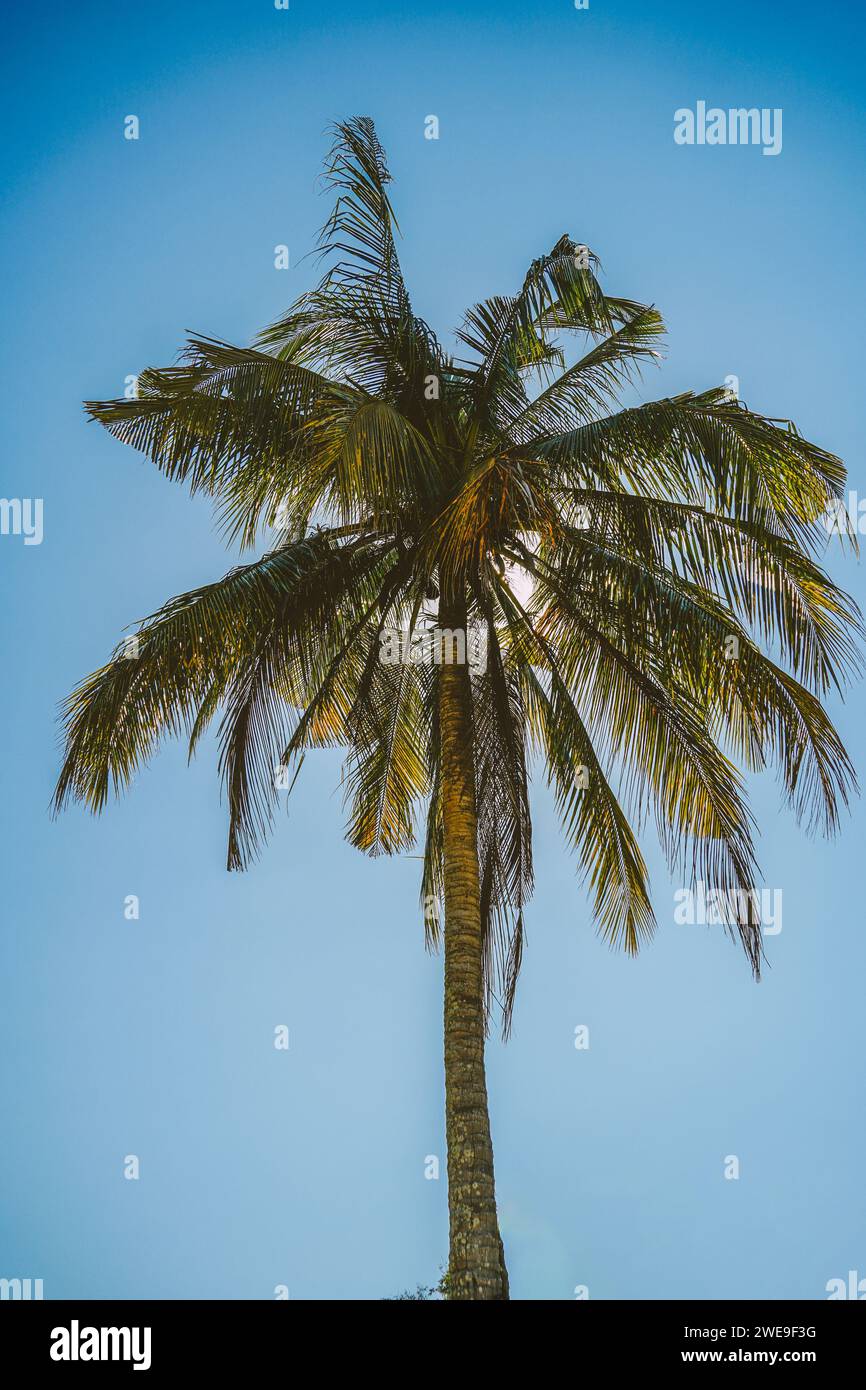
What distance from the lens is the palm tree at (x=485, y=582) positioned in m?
11.2

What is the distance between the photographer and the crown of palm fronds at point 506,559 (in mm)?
11320

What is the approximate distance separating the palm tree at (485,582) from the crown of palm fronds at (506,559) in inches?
1.1

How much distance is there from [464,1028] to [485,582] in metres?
4.33

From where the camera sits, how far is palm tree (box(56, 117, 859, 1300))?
443 inches

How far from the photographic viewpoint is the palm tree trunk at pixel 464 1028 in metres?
9.80

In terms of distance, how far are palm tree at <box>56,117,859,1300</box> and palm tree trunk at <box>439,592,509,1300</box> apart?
0.03m

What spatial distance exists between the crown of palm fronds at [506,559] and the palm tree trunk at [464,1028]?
1.00m

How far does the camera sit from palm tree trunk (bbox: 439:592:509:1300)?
9797 millimetres

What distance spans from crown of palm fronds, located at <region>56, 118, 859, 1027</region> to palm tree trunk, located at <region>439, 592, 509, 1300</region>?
1001mm

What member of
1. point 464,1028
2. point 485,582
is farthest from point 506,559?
point 464,1028

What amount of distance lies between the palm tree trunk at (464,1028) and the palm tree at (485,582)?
1.1 inches
